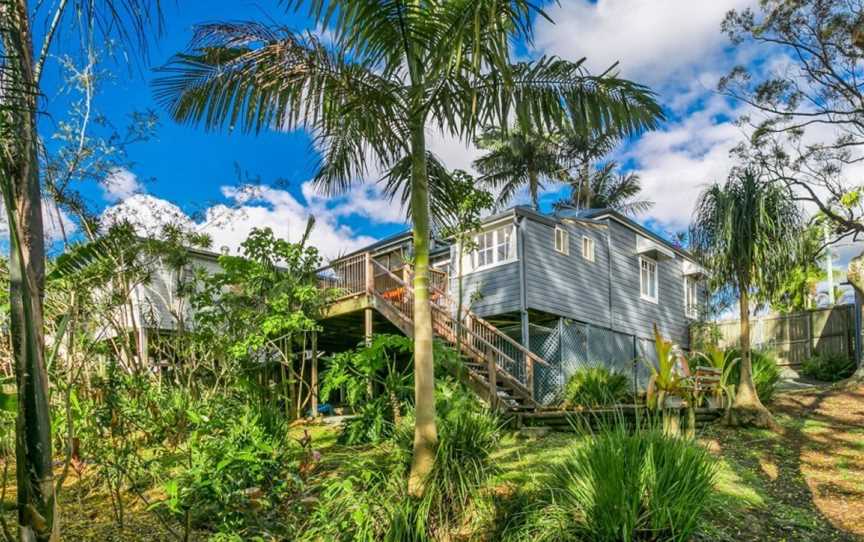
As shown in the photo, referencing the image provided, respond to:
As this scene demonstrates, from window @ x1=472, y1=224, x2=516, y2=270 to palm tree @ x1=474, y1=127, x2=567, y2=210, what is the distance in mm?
11740

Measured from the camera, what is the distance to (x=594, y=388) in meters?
11.9

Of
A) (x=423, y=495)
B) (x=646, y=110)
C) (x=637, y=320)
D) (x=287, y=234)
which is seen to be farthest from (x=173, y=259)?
(x=637, y=320)

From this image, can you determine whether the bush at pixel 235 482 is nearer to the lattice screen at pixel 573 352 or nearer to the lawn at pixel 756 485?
the lawn at pixel 756 485

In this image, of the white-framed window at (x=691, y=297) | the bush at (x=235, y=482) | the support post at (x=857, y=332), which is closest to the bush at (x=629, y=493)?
the bush at (x=235, y=482)

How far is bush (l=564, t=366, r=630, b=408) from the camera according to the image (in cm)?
Result: 1164

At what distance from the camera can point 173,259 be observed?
10797mm

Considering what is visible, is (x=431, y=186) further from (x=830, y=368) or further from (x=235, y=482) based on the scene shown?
(x=830, y=368)

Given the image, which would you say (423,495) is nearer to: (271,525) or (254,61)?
(271,525)

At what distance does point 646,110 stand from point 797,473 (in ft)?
14.7

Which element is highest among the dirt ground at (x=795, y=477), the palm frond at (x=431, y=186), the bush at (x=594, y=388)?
the palm frond at (x=431, y=186)

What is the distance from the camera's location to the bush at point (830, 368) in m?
16.7

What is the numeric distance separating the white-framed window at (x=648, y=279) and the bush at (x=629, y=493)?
677 inches

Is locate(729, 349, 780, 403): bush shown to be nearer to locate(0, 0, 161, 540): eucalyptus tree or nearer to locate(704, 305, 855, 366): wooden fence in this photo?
locate(704, 305, 855, 366): wooden fence

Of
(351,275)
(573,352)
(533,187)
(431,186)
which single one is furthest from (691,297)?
(431,186)
